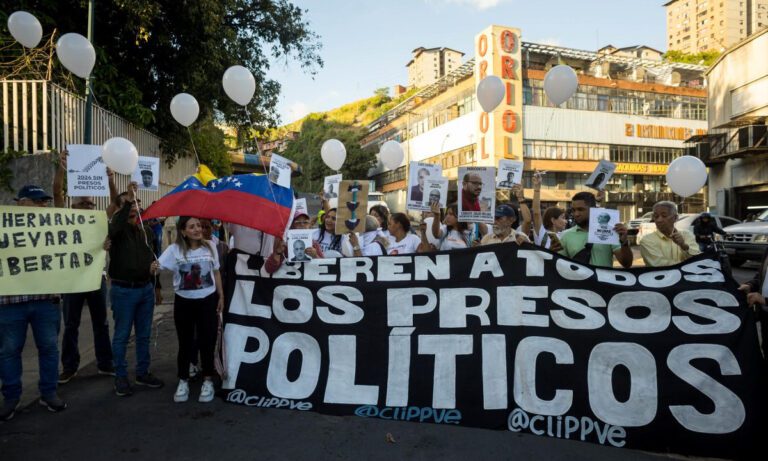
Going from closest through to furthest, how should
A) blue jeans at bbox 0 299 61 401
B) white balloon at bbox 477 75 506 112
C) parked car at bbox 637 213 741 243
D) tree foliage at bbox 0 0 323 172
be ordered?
1. blue jeans at bbox 0 299 61 401
2. white balloon at bbox 477 75 506 112
3. tree foliage at bbox 0 0 323 172
4. parked car at bbox 637 213 741 243

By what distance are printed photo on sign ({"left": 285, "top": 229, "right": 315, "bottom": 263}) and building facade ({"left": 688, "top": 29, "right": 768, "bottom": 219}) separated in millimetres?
26544

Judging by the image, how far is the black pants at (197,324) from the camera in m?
4.51

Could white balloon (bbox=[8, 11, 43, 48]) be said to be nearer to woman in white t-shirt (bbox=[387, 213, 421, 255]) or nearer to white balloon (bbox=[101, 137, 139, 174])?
white balloon (bbox=[101, 137, 139, 174])

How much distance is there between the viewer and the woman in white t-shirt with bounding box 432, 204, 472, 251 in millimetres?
5750

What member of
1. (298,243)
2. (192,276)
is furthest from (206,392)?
(298,243)

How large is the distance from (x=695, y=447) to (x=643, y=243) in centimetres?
166

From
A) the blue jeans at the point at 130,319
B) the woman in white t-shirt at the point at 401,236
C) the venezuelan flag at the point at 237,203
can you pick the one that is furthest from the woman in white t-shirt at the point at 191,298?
the woman in white t-shirt at the point at 401,236

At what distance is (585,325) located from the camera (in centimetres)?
392

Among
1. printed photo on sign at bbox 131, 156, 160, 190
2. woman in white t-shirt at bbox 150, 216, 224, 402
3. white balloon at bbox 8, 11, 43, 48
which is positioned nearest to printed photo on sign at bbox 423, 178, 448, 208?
woman in white t-shirt at bbox 150, 216, 224, 402

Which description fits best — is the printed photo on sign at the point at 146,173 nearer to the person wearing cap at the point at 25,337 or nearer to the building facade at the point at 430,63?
the person wearing cap at the point at 25,337

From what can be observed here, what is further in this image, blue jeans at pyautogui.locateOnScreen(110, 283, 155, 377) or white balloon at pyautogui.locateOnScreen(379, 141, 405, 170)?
white balloon at pyautogui.locateOnScreen(379, 141, 405, 170)

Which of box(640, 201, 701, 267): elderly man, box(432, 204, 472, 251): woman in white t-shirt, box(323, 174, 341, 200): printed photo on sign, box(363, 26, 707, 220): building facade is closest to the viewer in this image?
box(640, 201, 701, 267): elderly man

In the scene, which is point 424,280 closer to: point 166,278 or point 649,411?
point 649,411

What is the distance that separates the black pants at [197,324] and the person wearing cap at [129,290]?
0.52 m
